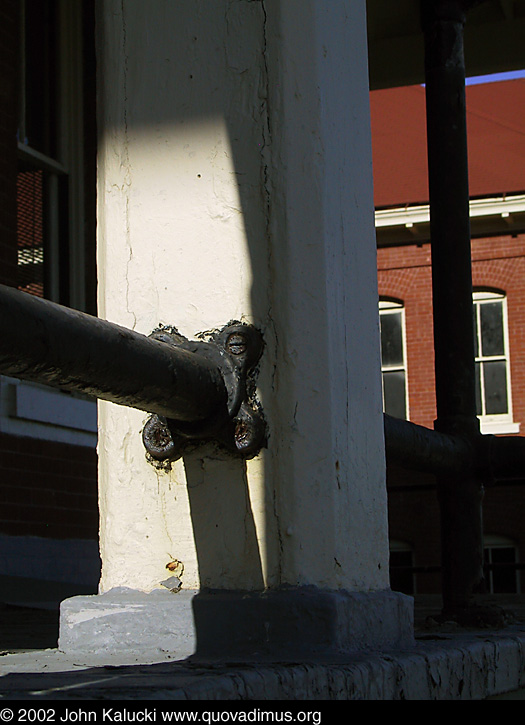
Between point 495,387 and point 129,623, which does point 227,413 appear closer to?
point 129,623

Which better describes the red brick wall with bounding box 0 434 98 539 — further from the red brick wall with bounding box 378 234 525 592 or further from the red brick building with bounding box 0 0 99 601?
the red brick wall with bounding box 378 234 525 592

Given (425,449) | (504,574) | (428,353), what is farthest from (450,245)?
(428,353)

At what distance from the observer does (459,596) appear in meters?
2.90

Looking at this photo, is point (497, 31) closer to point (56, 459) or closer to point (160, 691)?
point (56, 459)

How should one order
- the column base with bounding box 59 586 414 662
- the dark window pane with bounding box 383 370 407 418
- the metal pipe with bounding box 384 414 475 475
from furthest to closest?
the dark window pane with bounding box 383 370 407 418 < the metal pipe with bounding box 384 414 475 475 < the column base with bounding box 59 586 414 662

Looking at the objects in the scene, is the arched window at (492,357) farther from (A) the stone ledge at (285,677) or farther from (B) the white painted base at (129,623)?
(B) the white painted base at (129,623)

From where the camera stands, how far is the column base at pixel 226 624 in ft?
5.54

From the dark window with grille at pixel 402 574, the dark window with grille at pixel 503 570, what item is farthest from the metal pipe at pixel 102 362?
the dark window with grille at pixel 503 570

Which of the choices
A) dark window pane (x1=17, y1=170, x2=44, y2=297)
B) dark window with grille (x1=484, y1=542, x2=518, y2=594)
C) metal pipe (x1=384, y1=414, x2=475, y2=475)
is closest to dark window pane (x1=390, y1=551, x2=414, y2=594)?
dark window with grille (x1=484, y1=542, x2=518, y2=594)

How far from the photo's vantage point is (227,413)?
179cm

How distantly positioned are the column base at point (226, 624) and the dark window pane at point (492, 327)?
56.8ft

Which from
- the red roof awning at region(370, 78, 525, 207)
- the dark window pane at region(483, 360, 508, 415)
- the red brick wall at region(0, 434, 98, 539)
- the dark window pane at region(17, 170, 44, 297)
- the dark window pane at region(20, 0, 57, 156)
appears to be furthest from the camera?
the dark window pane at region(483, 360, 508, 415)

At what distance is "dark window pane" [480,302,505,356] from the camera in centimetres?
1866
